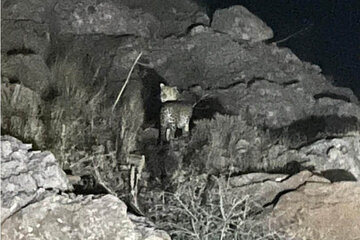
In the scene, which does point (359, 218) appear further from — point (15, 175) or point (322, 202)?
point (15, 175)

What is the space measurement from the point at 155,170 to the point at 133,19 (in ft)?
15.6

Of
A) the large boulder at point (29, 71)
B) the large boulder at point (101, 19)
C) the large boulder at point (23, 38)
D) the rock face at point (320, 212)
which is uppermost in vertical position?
the large boulder at point (101, 19)

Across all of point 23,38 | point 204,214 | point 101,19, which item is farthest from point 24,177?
point 101,19

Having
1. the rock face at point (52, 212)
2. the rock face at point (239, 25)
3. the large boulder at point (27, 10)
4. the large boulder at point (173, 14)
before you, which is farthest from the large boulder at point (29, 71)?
the rock face at point (239, 25)

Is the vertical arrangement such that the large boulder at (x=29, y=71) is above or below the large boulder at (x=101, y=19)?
below

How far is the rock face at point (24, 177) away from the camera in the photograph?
3842 mm

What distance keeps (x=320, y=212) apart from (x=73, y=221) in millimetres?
1846

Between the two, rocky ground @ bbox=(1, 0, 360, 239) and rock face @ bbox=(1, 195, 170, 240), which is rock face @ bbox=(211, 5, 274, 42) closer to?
rocky ground @ bbox=(1, 0, 360, 239)

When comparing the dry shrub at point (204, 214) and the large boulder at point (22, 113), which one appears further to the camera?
the large boulder at point (22, 113)

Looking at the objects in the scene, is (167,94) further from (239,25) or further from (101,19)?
(239,25)

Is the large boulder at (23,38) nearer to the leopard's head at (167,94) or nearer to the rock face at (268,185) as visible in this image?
the leopard's head at (167,94)

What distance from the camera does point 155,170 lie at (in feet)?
20.1

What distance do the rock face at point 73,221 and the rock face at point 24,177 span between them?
0.23 ft

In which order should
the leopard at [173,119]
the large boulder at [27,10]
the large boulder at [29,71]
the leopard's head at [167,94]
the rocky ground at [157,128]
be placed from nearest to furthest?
the rocky ground at [157,128], the large boulder at [29,71], the leopard at [173,119], the leopard's head at [167,94], the large boulder at [27,10]
